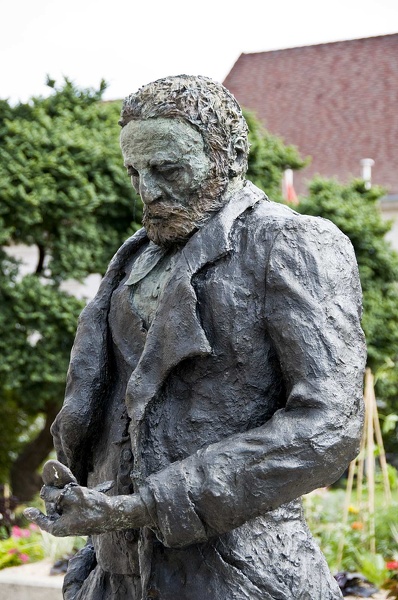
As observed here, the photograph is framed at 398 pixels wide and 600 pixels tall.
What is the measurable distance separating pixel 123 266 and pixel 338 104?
23.9m

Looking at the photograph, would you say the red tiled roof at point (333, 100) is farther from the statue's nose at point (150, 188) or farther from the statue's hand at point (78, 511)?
the statue's hand at point (78, 511)

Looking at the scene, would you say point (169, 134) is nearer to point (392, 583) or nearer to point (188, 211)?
point (188, 211)

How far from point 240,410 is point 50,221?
10590 millimetres

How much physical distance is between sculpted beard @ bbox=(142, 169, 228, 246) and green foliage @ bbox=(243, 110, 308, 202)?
38.3ft

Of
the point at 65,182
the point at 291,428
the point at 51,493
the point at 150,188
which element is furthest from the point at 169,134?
the point at 65,182

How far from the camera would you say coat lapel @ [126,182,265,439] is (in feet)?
8.66

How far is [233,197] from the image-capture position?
9.24 ft

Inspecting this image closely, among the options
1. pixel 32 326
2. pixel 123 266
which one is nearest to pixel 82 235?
pixel 32 326

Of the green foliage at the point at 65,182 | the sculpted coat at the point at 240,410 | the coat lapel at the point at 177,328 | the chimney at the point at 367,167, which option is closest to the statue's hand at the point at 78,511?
the sculpted coat at the point at 240,410

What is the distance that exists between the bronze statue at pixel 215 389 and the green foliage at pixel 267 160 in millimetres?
11723

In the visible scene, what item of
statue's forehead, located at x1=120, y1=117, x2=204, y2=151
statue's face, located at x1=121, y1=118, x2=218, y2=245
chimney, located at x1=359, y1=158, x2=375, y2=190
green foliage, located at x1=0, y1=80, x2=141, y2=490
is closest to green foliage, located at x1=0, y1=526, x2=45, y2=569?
green foliage, located at x1=0, y1=80, x2=141, y2=490

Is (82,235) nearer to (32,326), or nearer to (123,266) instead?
(32,326)

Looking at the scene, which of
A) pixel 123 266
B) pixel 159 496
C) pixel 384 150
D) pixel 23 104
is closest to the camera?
pixel 159 496

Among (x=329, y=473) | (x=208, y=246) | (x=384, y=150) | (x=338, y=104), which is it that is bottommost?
(x=329, y=473)
